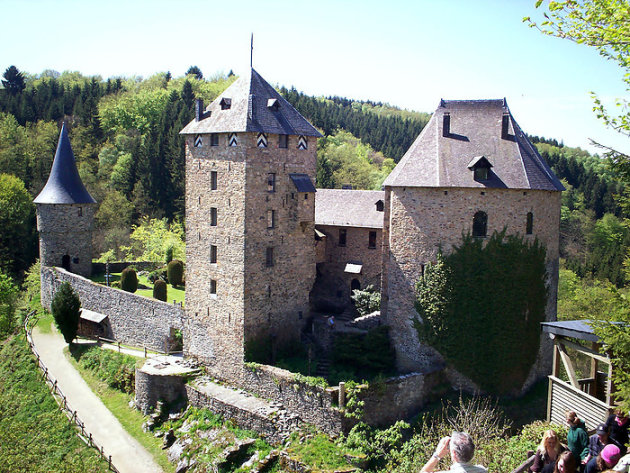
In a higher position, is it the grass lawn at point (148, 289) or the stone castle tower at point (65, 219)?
the stone castle tower at point (65, 219)

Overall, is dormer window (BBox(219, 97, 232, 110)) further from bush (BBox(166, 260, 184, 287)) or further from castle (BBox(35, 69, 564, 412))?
bush (BBox(166, 260, 184, 287))

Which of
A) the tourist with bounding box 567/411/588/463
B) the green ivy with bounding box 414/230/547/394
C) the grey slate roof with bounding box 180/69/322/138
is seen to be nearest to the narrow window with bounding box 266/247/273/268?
the grey slate roof with bounding box 180/69/322/138

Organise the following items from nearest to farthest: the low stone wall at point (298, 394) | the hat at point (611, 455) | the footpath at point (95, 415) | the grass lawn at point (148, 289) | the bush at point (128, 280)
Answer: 1. the hat at point (611, 455)
2. the low stone wall at point (298, 394)
3. the footpath at point (95, 415)
4. the grass lawn at point (148, 289)
5. the bush at point (128, 280)

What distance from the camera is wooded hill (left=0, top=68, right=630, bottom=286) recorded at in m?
55.8

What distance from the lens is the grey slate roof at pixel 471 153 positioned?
2356cm

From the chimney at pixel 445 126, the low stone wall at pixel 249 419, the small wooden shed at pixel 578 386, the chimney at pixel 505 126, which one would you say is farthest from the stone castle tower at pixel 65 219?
the small wooden shed at pixel 578 386

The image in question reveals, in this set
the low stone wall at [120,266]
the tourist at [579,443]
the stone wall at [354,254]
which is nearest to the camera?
the tourist at [579,443]

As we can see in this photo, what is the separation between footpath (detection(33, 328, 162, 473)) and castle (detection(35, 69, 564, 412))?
4655 mm

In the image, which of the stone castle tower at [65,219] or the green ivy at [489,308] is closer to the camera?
the green ivy at [489,308]

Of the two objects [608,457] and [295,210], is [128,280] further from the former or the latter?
[608,457]

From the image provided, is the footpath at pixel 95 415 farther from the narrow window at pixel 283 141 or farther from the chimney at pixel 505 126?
the chimney at pixel 505 126

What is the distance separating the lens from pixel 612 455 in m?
9.37

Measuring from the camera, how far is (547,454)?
960 centimetres

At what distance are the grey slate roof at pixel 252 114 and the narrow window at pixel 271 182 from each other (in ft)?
6.32
